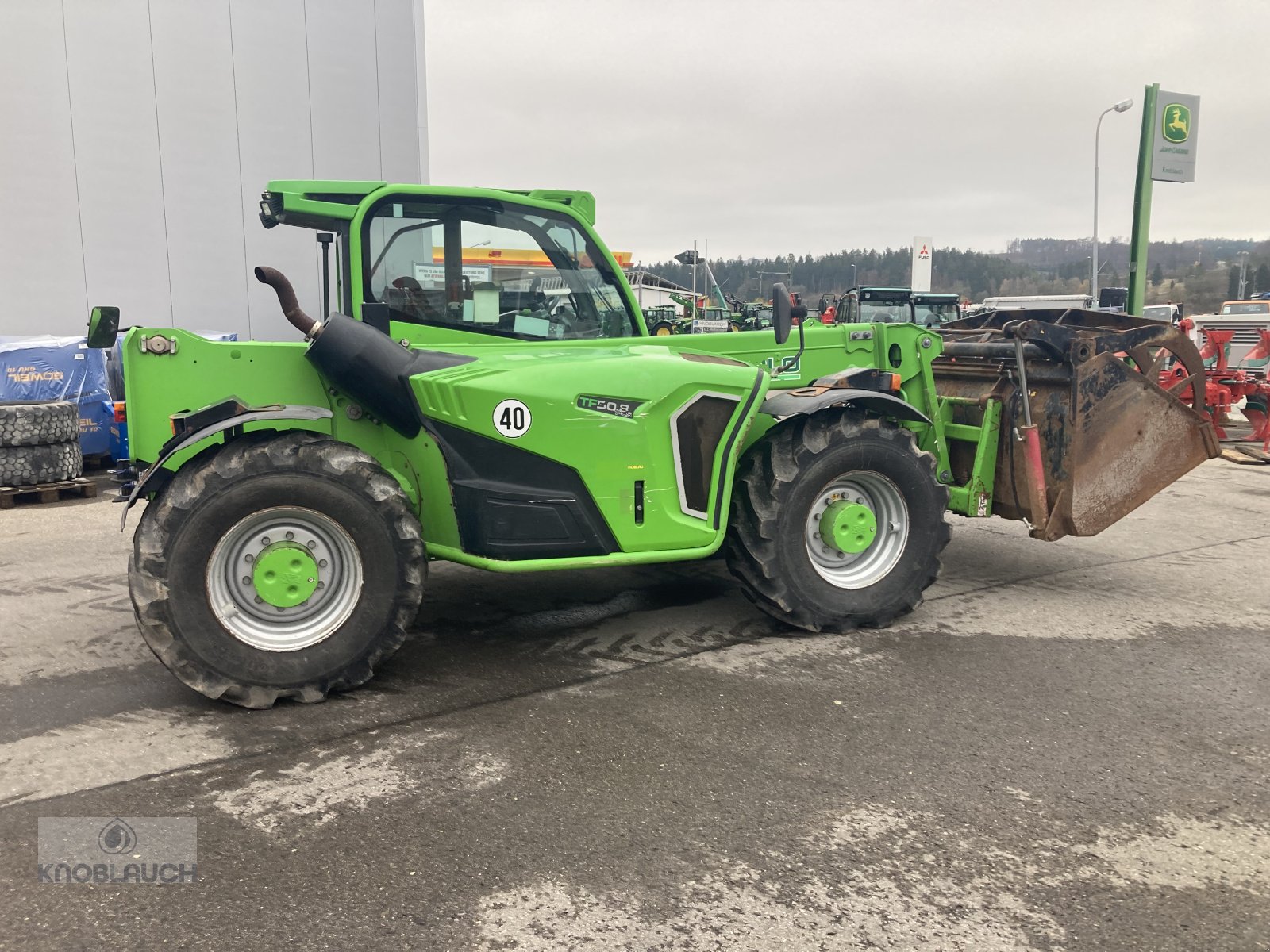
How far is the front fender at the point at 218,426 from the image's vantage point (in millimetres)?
4203

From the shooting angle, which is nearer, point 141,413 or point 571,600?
point 141,413

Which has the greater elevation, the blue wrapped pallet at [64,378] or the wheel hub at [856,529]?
the blue wrapped pallet at [64,378]

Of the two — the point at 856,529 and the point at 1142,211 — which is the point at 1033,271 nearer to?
the point at 1142,211

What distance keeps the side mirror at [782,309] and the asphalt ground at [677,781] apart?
1684mm

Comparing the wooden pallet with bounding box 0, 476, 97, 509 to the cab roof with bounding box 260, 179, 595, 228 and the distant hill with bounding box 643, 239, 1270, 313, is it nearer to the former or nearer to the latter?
the cab roof with bounding box 260, 179, 595, 228

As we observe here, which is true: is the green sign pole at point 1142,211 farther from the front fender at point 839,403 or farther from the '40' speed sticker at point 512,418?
the '40' speed sticker at point 512,418

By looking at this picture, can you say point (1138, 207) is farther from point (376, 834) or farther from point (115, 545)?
point (376, 834)

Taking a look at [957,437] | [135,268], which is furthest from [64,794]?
[135,268]

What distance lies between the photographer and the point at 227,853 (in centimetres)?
308

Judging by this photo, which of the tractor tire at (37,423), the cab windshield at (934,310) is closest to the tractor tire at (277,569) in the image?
the tractor tire at (37,423)

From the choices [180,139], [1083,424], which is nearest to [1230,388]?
[1083,424]

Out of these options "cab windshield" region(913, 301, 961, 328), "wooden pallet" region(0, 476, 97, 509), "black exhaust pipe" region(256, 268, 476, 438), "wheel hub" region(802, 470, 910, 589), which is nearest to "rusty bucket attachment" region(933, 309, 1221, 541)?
"wheel hub" region(802, 470, 910, 589)

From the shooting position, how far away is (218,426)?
423 cm

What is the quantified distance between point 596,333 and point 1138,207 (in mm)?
20377
